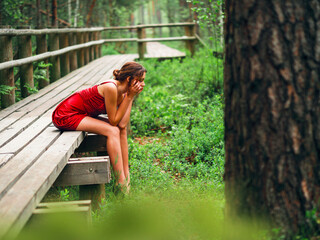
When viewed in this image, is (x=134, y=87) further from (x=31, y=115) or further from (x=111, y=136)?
(x=31, y=115)

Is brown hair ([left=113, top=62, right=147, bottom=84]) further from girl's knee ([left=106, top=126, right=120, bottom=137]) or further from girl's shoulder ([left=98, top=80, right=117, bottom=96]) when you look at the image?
girl's knee ([left=106, top=126, right=120, bottom=137])

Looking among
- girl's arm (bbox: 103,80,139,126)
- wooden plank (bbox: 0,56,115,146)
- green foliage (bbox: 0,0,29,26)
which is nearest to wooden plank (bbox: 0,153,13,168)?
wooden plank (bbox: 0,56,115,146)

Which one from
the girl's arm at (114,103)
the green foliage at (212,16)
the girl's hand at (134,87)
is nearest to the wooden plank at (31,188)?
the girl's arm at (114,103)

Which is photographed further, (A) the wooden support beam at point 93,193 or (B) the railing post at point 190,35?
(B) the railing post at point 190,35

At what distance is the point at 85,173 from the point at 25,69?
4.35 m

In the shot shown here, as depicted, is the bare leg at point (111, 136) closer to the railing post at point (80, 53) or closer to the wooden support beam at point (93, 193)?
the wooden support beam at point (93, 193)

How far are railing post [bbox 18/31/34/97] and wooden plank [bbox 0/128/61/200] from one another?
3.16 m

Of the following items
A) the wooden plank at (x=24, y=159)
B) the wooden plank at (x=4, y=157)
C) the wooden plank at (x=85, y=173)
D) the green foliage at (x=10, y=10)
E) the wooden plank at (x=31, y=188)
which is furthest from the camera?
the green foliage at (x=10, y=10)

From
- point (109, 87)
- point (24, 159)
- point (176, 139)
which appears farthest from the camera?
point (176, 139)

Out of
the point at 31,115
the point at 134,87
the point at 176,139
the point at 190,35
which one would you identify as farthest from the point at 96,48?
the point at 134,87

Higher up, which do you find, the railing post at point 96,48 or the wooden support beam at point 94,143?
the railing post at point 96,48

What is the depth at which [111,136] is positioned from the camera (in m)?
4.53

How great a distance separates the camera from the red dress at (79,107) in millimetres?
4637

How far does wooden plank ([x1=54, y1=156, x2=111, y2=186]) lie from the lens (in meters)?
3.75
